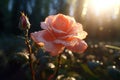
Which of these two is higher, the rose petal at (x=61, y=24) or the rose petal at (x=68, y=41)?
the rose petal at (x=61, y=24)

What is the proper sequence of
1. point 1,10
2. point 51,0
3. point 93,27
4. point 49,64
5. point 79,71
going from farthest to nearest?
point 1,10 → point 51,0 → point 93,27 → point 79,71 → point 49,64

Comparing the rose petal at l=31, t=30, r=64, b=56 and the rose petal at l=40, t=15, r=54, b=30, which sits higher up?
the rose petal at l=40, t=15, r=54, b=30

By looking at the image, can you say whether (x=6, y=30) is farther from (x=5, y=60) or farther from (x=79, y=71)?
(x=79, y=71)

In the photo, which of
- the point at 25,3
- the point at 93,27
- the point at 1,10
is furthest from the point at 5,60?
the point at 1,10

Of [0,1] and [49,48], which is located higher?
[0,1]

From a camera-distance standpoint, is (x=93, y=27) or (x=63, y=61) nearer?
(x=63, y=61)

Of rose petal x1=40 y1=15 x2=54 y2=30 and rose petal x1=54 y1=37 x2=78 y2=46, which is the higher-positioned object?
rose petal x1=40 y1=15 x2=54 y2=30
